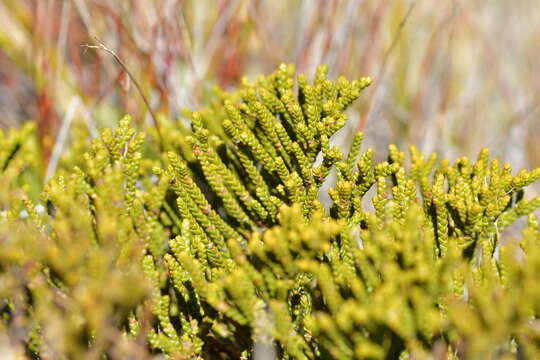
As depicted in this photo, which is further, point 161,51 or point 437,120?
point 437,120

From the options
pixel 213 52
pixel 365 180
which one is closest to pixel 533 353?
pixel 365 180

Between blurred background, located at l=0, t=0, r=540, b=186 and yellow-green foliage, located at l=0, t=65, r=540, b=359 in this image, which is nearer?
yellow-green foliage, located at l=0, t=65, r=540, b=359

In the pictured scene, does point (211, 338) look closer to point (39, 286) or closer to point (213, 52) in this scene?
point (39, 286)

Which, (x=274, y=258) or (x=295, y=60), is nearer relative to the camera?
(x=274, y=258)

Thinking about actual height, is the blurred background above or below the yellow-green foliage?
above

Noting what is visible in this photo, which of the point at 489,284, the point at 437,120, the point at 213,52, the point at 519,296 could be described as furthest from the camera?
the point at 437,120
